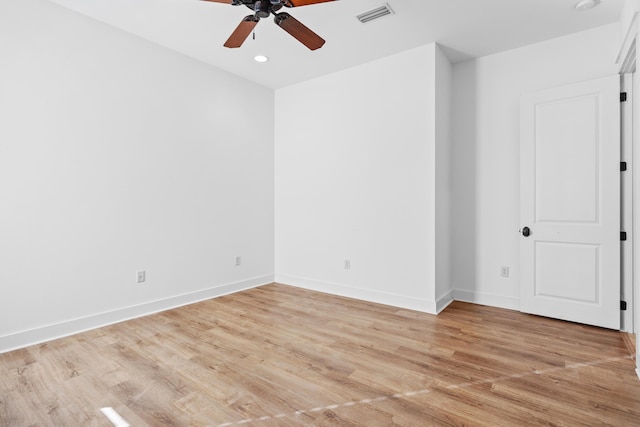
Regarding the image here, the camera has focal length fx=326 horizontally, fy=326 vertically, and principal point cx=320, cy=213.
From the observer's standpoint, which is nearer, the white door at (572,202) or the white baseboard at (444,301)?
the white door at (572,202)

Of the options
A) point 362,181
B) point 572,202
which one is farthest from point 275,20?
point 572,202

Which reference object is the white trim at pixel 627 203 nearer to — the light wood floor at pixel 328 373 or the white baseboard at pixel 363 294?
the light wood floor at pixel 328 373

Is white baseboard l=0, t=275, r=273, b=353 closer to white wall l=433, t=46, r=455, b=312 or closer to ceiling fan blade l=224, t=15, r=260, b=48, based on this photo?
white wall l=433, t=46, r=455, b=312

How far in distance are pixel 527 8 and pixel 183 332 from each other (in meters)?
4.10

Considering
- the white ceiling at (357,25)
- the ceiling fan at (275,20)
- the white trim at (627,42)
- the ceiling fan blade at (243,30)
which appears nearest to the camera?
the ceiling fan at (275,20)

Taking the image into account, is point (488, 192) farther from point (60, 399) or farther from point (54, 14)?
point (54, 14)

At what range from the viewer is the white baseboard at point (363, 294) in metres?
3.45

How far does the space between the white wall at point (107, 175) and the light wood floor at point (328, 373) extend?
16.8 inches

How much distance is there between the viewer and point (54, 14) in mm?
2744

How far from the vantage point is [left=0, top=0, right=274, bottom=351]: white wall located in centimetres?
259

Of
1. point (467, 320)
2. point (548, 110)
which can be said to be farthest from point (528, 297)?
point (548, 110)

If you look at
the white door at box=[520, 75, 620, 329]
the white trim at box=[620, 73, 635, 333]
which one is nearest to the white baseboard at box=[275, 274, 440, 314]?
the white door at box=[520, 75, 620, 329]

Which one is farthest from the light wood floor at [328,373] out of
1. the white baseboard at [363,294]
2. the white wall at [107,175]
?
the white wall at [107,175]

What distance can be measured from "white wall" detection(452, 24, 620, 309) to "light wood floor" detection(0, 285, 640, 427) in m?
0.59
